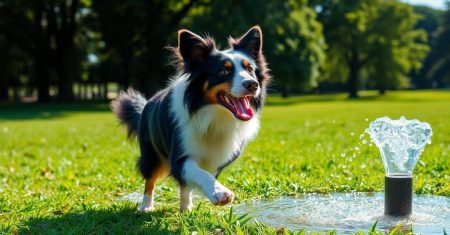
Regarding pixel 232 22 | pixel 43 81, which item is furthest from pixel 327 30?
pixel 43 81

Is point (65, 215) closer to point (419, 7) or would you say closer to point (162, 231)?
point (162, 231)

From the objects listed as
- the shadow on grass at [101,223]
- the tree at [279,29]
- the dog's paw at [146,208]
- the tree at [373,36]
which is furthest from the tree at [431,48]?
the shadow on grass at [101,223]

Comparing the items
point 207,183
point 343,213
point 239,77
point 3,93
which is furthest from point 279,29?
point 207,183

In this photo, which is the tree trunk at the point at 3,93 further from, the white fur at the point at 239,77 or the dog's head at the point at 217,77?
the white fur at the point at 239,77

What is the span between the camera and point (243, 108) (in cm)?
526

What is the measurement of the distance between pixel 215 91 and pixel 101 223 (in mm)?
1513

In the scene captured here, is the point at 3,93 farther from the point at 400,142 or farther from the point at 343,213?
the point at 400,142

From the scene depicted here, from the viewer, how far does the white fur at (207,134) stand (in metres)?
5.30

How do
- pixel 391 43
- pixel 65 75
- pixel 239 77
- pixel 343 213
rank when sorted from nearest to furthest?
1. pixel 239 77
2. pixel 343 213
3. pixel 65 75
4. pixel 391 43

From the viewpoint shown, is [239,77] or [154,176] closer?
[239,77]

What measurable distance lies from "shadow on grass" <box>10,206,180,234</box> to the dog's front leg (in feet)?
1.35

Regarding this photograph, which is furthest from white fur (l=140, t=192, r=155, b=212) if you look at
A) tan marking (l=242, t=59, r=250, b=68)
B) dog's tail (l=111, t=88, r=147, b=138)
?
tan marking (l=242, t=59, r=250, b=68)

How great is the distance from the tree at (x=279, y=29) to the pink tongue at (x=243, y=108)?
31.9m

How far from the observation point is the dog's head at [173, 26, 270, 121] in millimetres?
5078
